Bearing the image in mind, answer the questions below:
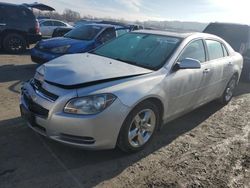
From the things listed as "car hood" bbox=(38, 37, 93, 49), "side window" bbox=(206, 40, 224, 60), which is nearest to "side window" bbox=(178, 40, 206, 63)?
"side window" bbox=(206, 40, 224, 60)

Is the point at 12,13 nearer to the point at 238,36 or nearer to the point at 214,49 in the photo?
the point at 238,36

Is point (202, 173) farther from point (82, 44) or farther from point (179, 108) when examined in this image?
point (82, 44)

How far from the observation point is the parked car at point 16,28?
10906 mm

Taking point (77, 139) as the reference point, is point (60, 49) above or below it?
above

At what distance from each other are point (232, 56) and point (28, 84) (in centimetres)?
427

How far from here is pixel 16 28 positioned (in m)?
11.1

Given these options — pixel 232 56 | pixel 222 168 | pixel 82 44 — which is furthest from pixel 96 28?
pixel 222 168

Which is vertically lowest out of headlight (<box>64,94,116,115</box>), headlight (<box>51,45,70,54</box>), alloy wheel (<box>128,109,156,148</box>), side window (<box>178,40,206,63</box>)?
alloy wheel (<box>128,109,156,148</box>)

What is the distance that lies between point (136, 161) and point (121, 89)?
3.31ft

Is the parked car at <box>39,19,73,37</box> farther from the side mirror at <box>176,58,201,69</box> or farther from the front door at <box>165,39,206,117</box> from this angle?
the side mirror at <box>176,58,201,69</box>

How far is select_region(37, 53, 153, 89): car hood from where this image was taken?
3469 mm

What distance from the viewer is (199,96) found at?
5.00m

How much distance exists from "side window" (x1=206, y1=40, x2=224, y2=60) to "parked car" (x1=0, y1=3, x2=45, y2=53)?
8171 millimetres

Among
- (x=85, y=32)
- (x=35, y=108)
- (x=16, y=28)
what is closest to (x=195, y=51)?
(x=35, y=108)
